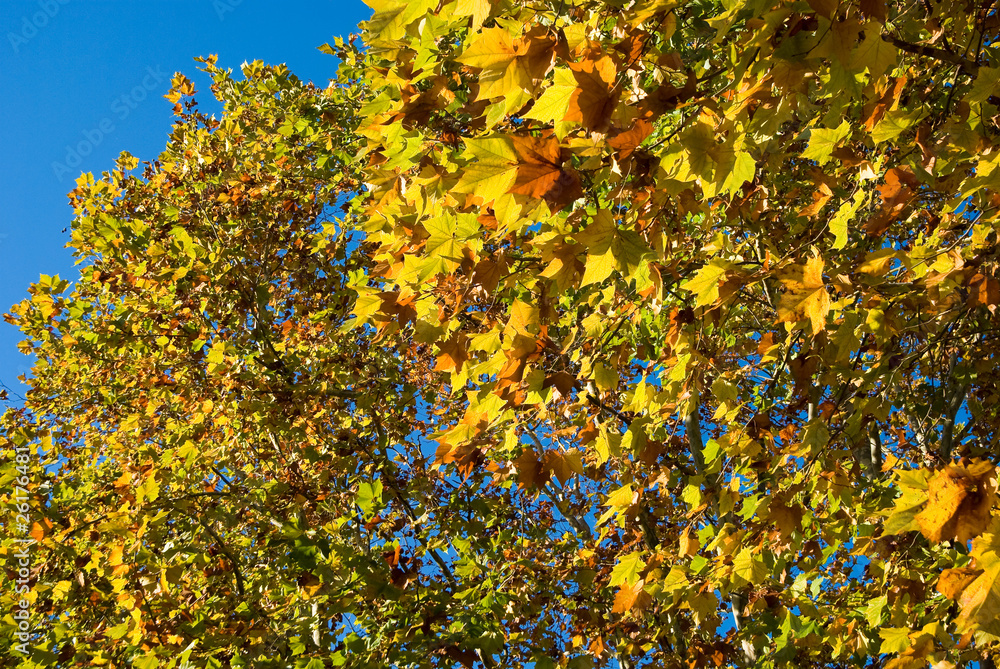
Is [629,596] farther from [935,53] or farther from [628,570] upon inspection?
[935,53]

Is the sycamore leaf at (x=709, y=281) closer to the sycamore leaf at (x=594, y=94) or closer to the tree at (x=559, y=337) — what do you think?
the tree at (x=559, y=337)

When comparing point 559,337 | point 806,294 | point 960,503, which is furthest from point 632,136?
point 559,337

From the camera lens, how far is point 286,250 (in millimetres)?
6832

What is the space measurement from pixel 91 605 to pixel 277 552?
4.36 feet

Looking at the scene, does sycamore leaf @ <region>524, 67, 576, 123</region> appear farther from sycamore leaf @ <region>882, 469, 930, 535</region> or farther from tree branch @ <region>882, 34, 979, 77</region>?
sycamore leaf @ <region>882, 469, 930, 535</region>

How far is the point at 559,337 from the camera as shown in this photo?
5.55 meters

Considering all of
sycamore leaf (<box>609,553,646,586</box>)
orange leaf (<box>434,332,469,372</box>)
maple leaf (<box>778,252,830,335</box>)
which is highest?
orange leaf (<box>434,332,469,372</box>)

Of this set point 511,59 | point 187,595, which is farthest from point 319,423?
point 511,59

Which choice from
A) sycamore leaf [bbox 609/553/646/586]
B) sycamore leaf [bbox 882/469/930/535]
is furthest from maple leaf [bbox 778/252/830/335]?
sycamore leaf [bbox 609/553/646/586]

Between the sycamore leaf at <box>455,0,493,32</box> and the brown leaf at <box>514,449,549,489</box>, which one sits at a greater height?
the sycamore leaf at <box>455,0,493,32</box>

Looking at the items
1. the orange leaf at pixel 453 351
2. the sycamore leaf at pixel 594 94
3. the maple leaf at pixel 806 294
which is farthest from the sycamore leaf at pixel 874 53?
the orange leaf at pixel 453 351

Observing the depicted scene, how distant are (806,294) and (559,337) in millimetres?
3425

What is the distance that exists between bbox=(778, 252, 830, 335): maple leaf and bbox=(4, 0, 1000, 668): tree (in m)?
0.02

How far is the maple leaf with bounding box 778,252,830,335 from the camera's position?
2.09m
